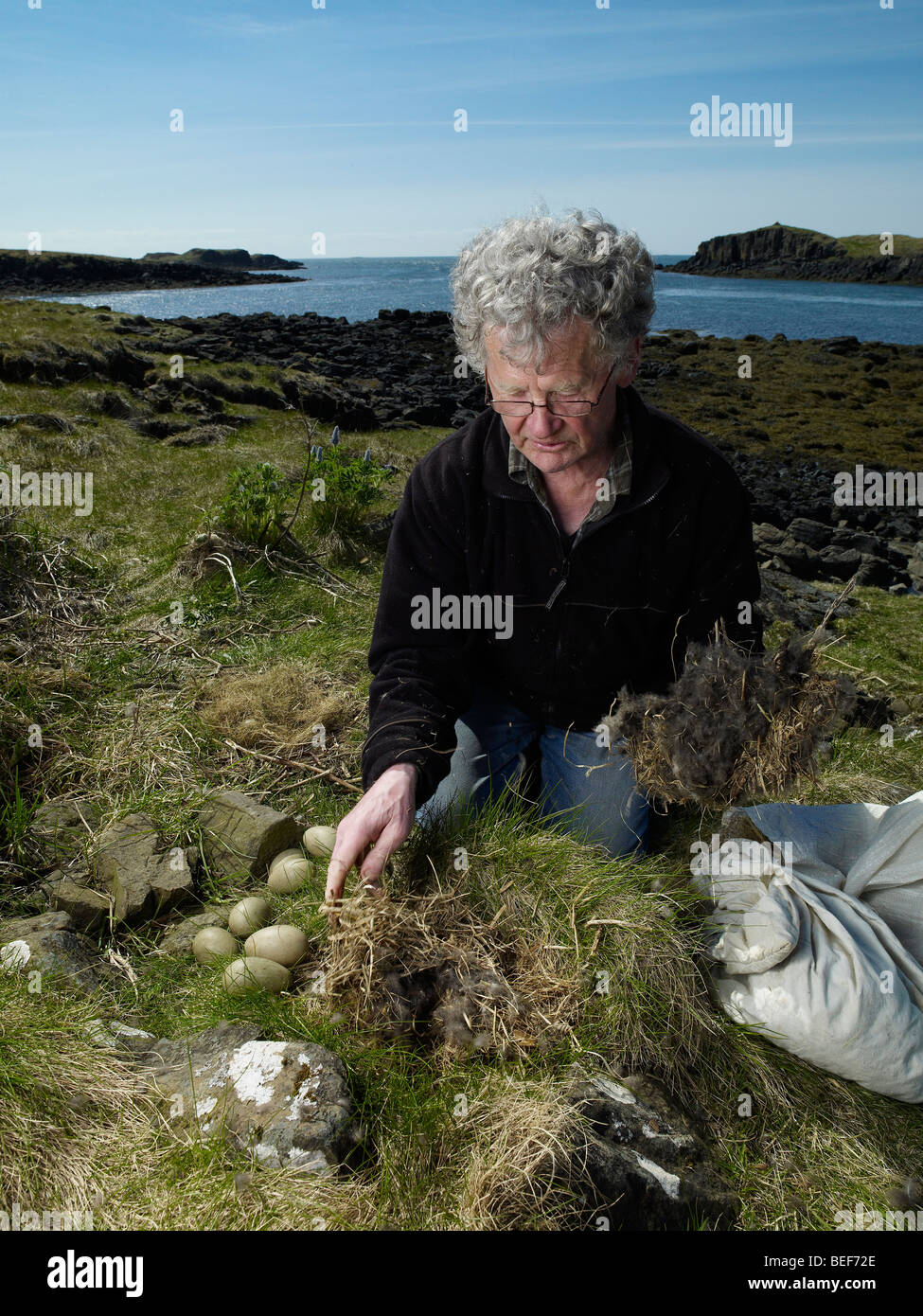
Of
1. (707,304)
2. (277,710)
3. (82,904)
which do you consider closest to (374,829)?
(82,904)

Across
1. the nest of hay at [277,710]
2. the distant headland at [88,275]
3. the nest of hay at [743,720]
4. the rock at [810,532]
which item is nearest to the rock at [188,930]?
the nest of hay at [277,710]

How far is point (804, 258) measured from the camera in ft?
174

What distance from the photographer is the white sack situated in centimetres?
Answer: 246

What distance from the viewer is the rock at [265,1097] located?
78.5 inches

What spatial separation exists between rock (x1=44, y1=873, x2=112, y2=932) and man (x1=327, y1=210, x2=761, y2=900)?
1.10 meters

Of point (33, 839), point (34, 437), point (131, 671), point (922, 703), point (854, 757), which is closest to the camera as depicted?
point (33, 839)

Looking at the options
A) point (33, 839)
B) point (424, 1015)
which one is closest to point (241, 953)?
point (424, 1015)

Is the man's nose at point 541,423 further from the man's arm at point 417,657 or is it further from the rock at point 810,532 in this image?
the rock at point 810,532

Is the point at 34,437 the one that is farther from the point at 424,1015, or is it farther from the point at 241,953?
the point at 424,1015

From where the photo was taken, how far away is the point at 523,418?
2625mm

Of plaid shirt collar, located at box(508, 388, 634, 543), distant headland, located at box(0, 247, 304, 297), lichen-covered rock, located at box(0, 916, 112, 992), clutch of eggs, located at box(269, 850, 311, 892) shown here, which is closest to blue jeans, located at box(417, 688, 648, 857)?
clutch of eggs, located at box(269, 850, 311, 892)

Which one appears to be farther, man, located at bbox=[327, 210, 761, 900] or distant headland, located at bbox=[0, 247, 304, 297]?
distant headland, located at bbox=[0, 247, 304, 297]

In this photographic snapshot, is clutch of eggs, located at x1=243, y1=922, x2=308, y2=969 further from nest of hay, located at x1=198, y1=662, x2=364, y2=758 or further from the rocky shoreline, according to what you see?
the rocky shoreline

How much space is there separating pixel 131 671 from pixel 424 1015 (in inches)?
108
